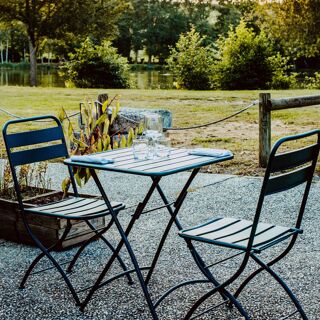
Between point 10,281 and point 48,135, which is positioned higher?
point 48,135

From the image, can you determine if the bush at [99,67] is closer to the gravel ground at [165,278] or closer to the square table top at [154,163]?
the gravel ground at [165,278]

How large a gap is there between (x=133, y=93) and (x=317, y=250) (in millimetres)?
17950

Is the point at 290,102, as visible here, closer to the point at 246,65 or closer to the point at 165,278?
the point at 165,278

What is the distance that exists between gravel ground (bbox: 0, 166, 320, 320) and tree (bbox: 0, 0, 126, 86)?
2852 cm

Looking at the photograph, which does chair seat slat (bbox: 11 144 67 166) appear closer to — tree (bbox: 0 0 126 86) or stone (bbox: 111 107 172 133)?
stone (bbox: 111 107 172 133)

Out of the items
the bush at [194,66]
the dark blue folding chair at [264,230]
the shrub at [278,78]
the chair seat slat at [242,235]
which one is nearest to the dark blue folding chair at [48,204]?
the dark blue folding chair at [264,230]

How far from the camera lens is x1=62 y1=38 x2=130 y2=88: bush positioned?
2867 cm

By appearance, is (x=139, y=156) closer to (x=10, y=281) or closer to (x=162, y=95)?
(x=10, y=281)

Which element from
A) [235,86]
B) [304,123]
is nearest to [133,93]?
[235,86]

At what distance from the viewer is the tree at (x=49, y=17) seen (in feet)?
111

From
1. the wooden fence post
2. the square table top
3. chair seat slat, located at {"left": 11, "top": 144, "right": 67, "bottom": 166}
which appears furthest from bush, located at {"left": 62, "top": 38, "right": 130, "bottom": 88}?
the square table top

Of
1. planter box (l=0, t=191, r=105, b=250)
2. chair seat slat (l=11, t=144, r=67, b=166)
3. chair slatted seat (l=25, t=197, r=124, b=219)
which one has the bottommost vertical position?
planter box (l=0, t=191, r=105, b=250)

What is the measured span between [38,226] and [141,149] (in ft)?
4.83

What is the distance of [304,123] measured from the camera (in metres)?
14.6
